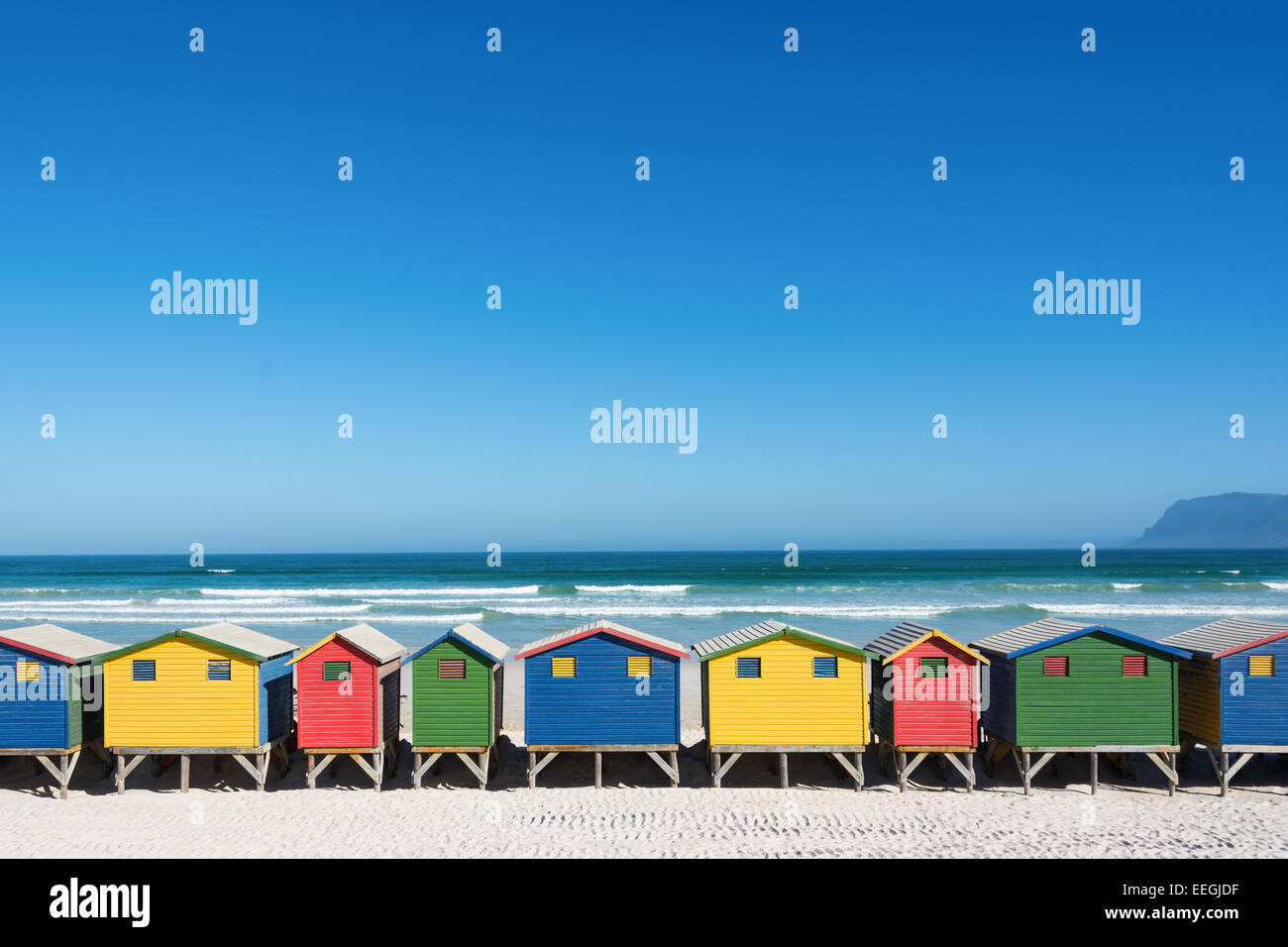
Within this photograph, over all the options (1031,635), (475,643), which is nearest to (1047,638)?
(1031,635)

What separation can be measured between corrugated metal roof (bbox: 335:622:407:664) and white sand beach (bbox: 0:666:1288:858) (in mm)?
2790

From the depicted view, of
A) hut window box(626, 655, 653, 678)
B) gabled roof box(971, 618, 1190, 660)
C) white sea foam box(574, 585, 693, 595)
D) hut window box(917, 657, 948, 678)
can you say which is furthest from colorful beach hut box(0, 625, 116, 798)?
white sea foam box(574, 585, 693, 595)

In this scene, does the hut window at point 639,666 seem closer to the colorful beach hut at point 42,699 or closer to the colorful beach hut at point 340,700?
the colorful beach hut at point 340,700

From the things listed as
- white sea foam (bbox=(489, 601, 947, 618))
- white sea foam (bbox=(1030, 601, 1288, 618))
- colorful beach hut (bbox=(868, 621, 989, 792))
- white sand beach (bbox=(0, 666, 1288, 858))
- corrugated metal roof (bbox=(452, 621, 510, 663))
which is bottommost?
white sea foam (bbox=(1030, 601, 1288, 618))

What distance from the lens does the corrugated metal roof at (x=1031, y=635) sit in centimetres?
1702

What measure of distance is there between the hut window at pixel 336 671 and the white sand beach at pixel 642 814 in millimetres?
2493

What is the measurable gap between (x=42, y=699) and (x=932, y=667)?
18.3 m

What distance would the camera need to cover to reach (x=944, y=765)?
18.5 metres

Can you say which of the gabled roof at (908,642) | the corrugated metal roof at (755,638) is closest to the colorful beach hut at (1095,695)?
the gabled roof at (908,642)

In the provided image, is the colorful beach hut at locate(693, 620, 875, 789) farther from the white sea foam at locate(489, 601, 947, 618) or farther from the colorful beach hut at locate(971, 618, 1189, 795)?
the white sea foam at locate(489, 601, 947, 618)

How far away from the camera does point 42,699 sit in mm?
16906

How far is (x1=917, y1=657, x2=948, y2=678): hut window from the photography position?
17.1 m

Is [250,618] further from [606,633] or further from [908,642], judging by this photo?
[908,642]

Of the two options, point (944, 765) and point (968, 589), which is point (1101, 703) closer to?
point (944, 765)
